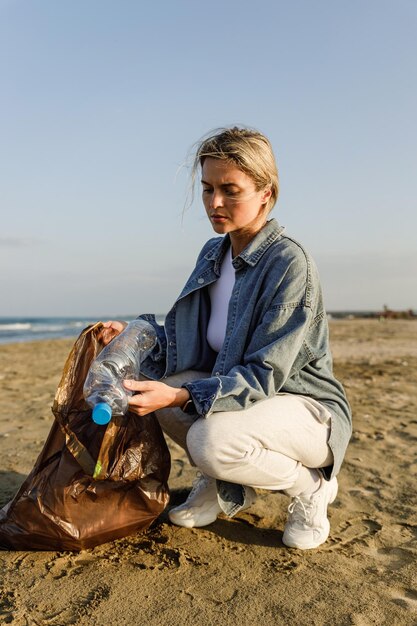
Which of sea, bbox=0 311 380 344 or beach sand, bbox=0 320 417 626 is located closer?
beach sand, bbox=0 320 417 626

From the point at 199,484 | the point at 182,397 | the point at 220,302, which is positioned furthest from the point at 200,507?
the point at 220,302

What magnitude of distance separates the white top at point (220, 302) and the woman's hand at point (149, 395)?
1.78 feet

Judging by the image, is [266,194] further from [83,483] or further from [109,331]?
[83,483]

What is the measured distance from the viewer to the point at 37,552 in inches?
97.3

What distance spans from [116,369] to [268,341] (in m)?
0.73

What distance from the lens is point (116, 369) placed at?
267 centimetres

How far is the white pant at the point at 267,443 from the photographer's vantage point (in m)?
2.35

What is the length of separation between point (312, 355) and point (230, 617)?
3.59ft

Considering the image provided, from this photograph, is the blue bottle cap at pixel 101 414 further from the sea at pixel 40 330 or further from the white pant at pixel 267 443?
the sea at pixel 40 330

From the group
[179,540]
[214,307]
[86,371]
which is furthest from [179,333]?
[179,540]

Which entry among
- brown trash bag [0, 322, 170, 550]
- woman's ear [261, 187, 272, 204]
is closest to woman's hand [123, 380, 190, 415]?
brown trash bag [0, 322, 170, 550]

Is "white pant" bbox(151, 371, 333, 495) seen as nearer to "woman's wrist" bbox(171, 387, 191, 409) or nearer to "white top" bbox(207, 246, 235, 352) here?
"woman's wrist" bbox(171, 387, 191, 409)

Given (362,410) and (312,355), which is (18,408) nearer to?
(362,410)

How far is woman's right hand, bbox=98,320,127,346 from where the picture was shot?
276cm
